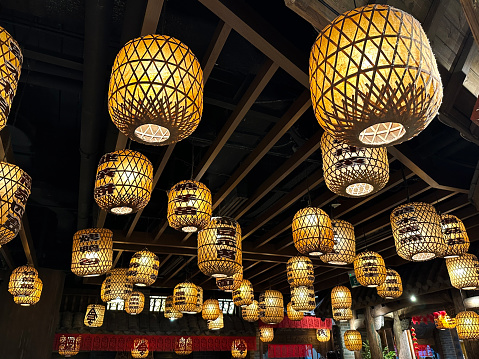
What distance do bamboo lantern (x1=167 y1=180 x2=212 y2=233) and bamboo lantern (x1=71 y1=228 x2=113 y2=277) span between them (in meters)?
1.44

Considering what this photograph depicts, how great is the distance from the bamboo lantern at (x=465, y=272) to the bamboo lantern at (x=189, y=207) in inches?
166

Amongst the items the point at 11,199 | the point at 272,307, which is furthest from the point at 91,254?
the point at 272,307

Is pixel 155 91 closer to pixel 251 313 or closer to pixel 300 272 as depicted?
pixel 300 272

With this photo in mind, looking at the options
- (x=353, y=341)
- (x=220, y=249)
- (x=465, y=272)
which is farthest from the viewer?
(x=353, y=341)

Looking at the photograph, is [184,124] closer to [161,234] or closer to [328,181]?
[328,181]

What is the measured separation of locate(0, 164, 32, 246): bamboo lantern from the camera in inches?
96.7

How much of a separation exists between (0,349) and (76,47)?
6781 mm

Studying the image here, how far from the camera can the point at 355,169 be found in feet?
8.60

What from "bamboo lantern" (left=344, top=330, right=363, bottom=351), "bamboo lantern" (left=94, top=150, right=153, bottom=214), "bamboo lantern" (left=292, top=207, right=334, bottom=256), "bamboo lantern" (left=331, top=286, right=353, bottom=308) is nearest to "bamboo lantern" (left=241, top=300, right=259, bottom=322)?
"bamboo lantern" (left=331, top=286, right=353, bottom=308)

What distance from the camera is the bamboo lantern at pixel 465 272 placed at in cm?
537

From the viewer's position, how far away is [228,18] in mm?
2520

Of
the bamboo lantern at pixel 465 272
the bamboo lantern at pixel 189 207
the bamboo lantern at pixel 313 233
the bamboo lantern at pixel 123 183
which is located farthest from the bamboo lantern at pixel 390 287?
the bamboo lantern at pixel 123 183

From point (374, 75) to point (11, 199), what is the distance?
2.57 m

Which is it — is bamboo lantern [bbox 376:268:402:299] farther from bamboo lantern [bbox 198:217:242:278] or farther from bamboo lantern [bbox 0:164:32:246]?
bamboo lantern [bbox 0:164:32:246]
